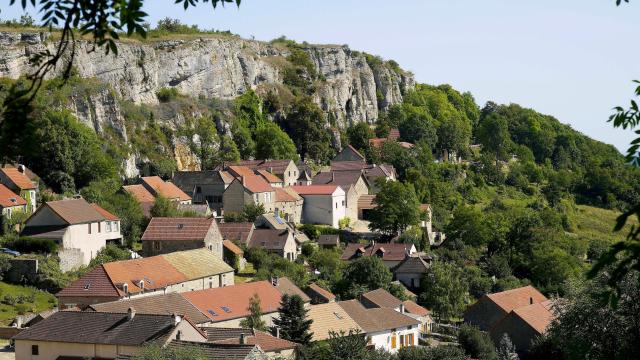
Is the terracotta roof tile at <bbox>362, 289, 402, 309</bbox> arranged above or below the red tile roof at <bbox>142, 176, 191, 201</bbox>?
below

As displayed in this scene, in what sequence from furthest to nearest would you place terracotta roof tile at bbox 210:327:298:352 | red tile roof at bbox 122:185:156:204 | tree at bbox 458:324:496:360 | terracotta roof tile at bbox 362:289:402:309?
red tile roof at bbox 122:185:156:204, terracotta roof tile at bbox 362:289:402:309, tree at bbox 458:324:496:360, terracotta roof tile at bbox 210:327:298:352

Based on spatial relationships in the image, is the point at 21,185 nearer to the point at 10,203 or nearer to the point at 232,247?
the point at 10,203

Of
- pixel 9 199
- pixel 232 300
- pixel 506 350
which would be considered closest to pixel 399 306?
pixel 232 300

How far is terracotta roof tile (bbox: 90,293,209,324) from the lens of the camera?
3534 centimetres

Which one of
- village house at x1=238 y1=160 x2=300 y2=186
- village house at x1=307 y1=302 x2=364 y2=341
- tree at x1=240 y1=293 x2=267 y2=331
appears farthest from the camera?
village house at x1=238 y1=160 x2=300 y2=186

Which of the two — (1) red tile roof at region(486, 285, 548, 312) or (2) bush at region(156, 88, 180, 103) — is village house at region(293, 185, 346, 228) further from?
(1) red tile roof at region(486, 285, 548, 312)

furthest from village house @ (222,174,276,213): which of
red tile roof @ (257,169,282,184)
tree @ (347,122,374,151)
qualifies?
tree @ (347,122,374,151)

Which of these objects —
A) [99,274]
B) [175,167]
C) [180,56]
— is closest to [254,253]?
[99,274]

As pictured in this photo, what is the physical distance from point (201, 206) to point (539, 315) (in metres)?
22.1

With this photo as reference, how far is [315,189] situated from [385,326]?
24.0 metres

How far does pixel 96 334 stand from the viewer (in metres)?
31.3

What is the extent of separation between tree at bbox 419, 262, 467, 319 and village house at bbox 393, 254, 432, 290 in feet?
6.24

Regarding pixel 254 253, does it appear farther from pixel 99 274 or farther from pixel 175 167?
pixel 175 167

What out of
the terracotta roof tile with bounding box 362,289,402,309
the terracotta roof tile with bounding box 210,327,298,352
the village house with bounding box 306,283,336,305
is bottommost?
the terracotta roof tile with bounding box 362,289,402,309
